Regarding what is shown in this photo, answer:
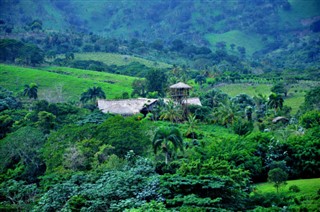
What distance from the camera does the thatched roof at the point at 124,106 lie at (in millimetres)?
73688

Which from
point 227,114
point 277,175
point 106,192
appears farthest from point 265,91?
point 106,192

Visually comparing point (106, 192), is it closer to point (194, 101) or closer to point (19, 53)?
point (194, 101)

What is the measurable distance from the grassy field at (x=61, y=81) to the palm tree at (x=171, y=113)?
21.5 m

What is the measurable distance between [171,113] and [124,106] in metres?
8.23

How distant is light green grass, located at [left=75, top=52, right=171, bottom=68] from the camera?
5325 inches

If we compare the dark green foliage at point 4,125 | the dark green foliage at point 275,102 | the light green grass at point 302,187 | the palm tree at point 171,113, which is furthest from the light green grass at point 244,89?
the light green grass at point 302,187

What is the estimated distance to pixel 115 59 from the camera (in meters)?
138

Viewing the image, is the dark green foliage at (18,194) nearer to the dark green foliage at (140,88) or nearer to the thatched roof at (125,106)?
the thatched roof at (125,106)

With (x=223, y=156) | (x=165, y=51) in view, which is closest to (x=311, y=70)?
(x=165, y=51)

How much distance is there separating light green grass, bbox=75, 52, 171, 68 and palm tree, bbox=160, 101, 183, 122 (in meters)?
63.2

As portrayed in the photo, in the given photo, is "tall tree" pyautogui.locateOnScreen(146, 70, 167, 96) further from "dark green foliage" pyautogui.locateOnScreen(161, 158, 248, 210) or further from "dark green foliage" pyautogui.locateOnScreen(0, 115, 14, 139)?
"dark green foliage" pyautogui.locateOnScreen(161, 158, 248, 210)

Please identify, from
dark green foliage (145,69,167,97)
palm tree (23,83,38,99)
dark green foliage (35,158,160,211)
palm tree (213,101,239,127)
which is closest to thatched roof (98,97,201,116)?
palm tree (213,101,239,127)

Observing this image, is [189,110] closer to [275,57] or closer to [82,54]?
[82,54]

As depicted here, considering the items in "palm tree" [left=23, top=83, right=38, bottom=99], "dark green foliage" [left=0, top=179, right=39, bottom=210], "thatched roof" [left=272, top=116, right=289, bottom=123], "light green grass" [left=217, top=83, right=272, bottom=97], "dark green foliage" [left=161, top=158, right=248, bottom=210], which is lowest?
"dark green foliage" [left=0, top=179, right=39, bottom=210]
